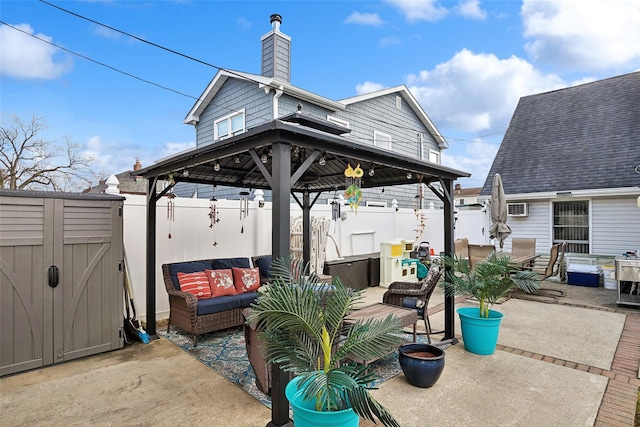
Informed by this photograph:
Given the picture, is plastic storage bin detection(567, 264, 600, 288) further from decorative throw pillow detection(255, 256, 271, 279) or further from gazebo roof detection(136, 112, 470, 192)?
decorative throw pillow detection(255, 256, 271, 279)

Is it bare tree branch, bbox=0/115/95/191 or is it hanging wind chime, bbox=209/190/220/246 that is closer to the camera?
hanging wind chime, bbox=209/190/220/246

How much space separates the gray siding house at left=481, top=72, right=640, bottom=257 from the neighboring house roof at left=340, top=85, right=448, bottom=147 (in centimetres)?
266

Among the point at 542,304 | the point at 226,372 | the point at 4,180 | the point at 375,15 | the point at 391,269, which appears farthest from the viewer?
the point at 4,180

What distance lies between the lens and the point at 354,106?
33.1 feet

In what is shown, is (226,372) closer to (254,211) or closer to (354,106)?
(254,211)

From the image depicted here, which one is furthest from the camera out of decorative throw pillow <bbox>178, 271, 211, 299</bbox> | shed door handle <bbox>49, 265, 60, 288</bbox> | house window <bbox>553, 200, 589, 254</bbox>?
house window <bbox>553, 200, 589, 254</bbox>

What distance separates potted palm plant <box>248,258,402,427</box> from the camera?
1.88m

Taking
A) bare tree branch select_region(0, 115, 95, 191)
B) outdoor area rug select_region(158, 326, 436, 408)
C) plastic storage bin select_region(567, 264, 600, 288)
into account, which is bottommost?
outdoor area rug select_region(158, 326, 436, 408)

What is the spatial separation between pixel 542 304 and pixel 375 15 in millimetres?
7097

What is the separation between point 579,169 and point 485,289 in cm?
741

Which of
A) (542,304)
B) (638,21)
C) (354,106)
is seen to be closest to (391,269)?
(542,304)

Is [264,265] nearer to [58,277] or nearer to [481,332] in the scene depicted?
[58,277]

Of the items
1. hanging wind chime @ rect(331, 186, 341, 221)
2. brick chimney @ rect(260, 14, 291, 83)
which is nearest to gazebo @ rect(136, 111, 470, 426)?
hanging wind chime @ rect(331, 186, 341, 221)

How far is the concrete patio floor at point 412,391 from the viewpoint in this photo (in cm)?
276
